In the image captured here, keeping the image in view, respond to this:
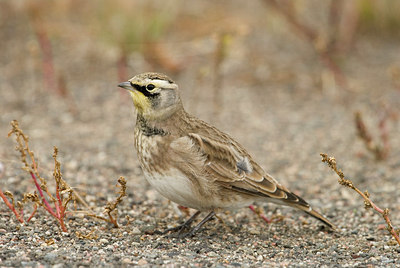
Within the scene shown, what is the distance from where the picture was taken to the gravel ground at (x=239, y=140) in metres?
4.30

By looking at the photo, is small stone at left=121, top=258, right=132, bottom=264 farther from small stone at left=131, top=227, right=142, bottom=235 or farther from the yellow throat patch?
the yellow throat patch

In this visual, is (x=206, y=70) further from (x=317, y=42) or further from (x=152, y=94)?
(x=152, y=94)

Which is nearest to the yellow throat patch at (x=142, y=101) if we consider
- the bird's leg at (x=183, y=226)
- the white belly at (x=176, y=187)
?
the white belly at (x=176, y=187)

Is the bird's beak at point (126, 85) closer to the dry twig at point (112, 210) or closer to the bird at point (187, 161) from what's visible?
the bird at point (187, 161)

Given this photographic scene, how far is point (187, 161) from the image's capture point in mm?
4516

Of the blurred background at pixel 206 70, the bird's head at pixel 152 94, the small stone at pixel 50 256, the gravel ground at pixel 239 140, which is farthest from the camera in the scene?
the blurred background at pixel 206 70

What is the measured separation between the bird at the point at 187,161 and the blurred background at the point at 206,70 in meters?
1.79

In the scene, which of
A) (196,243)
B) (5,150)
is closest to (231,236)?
(196,243)

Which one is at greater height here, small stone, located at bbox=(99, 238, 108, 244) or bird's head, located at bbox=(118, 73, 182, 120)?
bird's head, located at bbox=(118, 73, 182, 120)

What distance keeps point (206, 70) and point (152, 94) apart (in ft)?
7.94

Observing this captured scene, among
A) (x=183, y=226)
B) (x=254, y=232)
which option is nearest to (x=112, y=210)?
(x=183, y=226)

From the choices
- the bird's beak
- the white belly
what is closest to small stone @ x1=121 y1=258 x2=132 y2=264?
the white belly

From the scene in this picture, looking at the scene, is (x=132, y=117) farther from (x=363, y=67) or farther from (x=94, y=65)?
(x=363, y=67)

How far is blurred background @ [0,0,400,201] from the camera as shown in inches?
292
